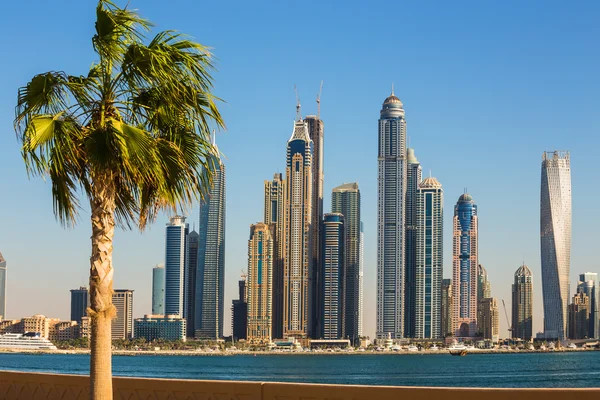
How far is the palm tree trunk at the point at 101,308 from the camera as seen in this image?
1345cm

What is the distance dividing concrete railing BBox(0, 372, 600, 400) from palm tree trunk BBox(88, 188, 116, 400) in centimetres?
315

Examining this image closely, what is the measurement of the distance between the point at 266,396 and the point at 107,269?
3.95 meters

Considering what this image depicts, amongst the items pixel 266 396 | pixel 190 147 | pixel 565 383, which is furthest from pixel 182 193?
pixel 565 383

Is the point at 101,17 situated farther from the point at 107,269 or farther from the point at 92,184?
the point at 107,269

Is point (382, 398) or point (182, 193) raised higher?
point (182, 193)

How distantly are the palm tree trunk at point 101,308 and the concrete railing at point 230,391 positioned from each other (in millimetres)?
3149

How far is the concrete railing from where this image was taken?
14.5 metres

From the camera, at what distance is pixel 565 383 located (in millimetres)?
96938

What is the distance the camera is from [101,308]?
13.5 meters

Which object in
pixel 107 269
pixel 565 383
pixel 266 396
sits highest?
pixel 107 269

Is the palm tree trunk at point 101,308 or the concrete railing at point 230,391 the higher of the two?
the palm tree trunk at point 101,308

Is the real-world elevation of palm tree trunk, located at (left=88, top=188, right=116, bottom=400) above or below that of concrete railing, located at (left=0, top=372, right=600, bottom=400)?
above

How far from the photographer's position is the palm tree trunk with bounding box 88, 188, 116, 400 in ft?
44.1

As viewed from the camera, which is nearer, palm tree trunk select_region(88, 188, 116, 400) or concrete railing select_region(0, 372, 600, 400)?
palm tree trunk select_region(88, 188, 116, 400)
